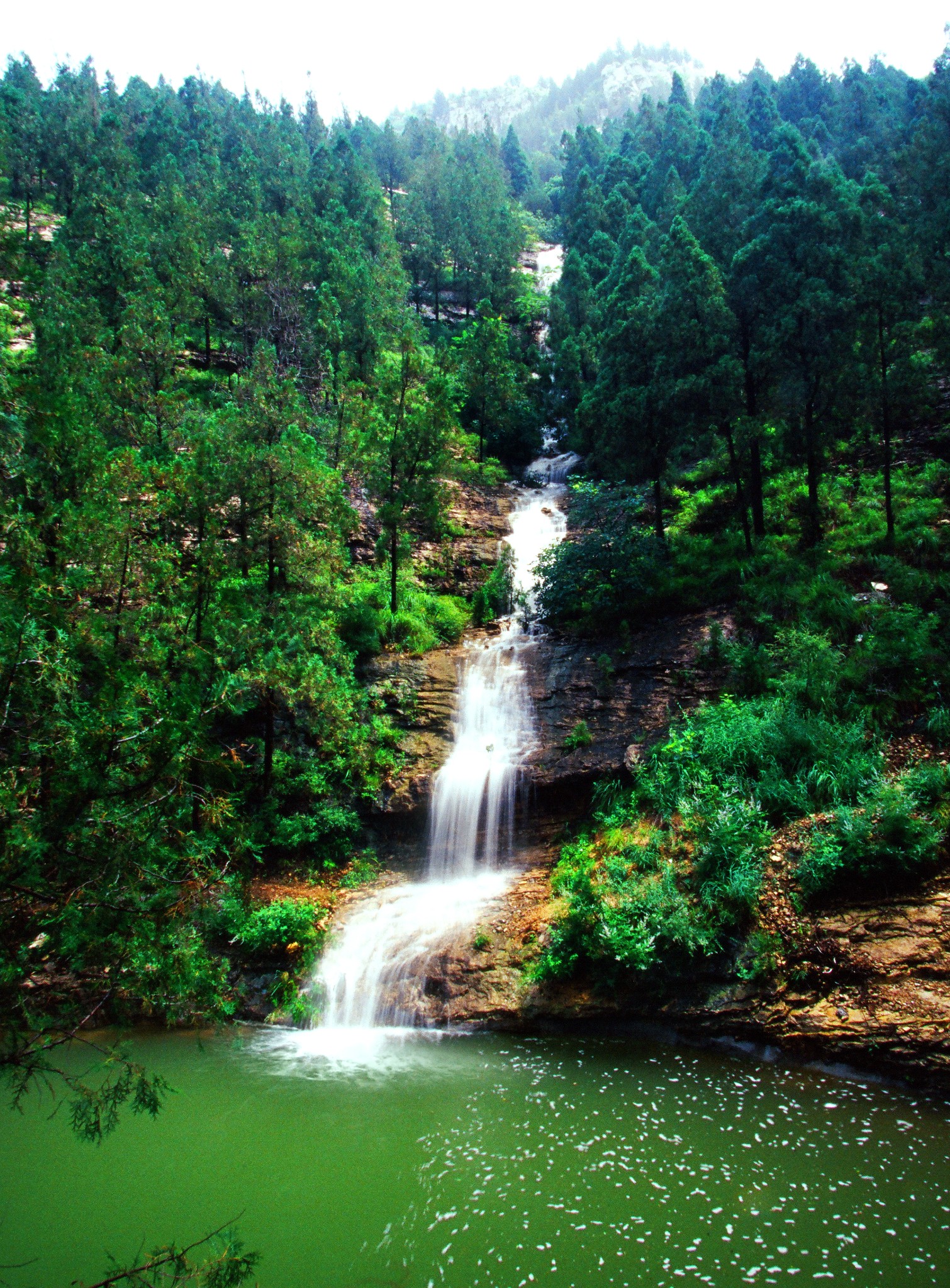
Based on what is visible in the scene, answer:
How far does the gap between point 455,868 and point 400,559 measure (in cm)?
1156

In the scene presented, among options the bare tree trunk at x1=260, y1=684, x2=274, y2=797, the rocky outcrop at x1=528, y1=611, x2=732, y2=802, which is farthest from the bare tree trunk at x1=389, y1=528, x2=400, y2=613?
the bare tree trunk at x1=260, y1=684, x2=274, y2=797

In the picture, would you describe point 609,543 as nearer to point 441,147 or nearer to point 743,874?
point 743,874

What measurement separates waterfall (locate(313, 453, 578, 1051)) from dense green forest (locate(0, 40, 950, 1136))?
143cm

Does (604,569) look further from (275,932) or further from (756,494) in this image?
(275,932)

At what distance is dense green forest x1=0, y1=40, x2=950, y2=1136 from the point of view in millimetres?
4504

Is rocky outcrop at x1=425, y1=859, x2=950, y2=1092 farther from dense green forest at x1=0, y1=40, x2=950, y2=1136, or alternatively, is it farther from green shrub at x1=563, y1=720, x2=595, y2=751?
green shrub at x1=563, y1=720, x2=595, y2=751

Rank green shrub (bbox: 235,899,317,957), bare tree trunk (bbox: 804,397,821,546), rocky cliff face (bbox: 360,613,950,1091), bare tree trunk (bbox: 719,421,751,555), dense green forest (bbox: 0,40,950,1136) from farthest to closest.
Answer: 1. bare tree trunk (bbox: 719,421,751,555)
2. bare tree trunk (bbox: 804,397,821,546)
3. green shrub (bbox: 235,899,317,957)
4. rocky cliff face (bbox: 360,613,950,1091)
5. dense green forest (bbox: 0,40,950,1136)

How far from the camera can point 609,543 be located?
802 inches

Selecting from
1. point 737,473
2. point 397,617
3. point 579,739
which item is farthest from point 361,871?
point 737,473

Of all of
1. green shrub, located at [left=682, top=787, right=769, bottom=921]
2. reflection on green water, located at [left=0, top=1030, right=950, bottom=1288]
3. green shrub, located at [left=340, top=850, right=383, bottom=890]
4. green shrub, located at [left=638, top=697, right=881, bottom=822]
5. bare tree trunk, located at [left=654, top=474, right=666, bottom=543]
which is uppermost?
bare tree trunk, located at [left=654, top=474, right=666, bottom=543]

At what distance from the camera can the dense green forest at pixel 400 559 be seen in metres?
4.50

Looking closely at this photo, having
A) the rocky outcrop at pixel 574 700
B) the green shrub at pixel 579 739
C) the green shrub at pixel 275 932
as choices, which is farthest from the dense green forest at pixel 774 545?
the green shrub at pixel 275 932

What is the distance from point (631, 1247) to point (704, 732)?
9051mm

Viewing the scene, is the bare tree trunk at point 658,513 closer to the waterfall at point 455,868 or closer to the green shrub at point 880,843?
the waterfall at point 455,868
